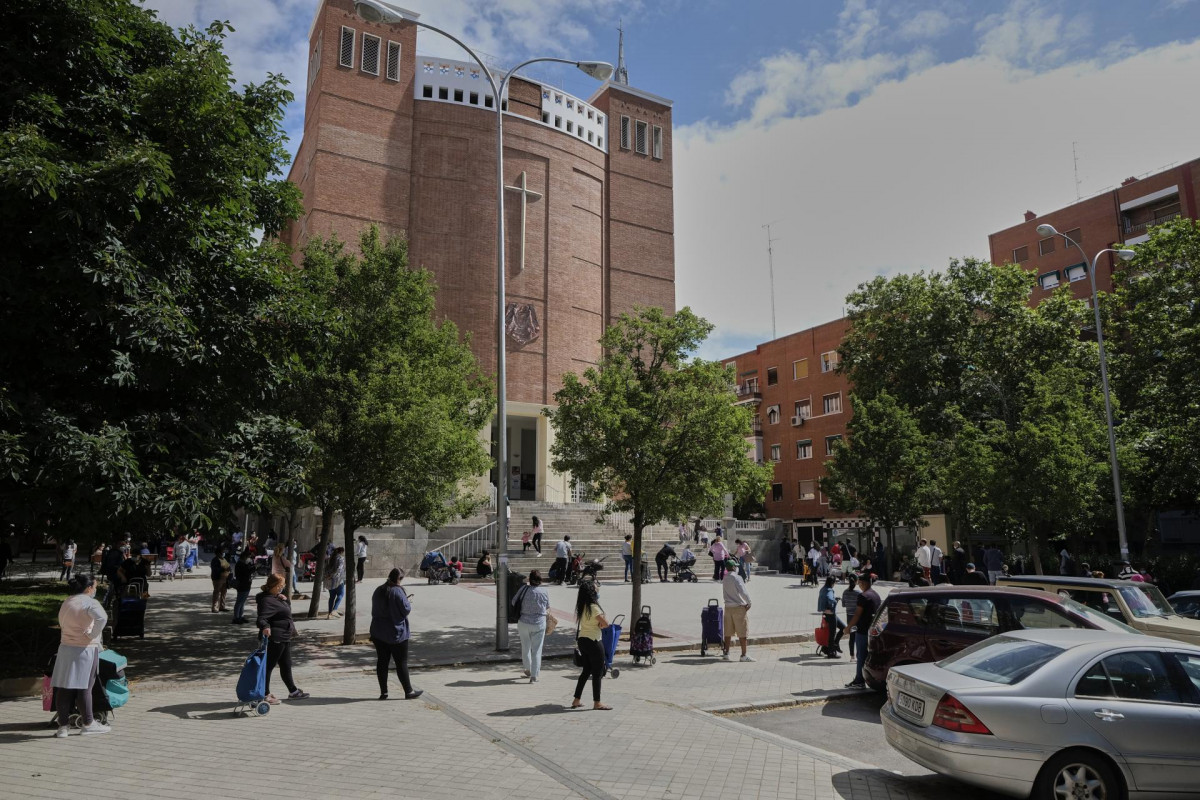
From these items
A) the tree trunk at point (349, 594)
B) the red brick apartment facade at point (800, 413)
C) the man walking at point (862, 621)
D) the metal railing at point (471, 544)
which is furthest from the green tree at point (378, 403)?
the red brick apartment facade at point (800, 413)

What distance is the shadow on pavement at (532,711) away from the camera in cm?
851

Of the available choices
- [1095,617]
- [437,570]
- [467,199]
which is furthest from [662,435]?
[467,199]

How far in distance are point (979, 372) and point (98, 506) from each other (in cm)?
3347

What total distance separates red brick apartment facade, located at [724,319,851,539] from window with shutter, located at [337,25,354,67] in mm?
26253

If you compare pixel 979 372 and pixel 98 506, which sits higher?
pixel 979 372

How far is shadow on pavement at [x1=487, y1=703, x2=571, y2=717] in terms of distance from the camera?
8.51 m

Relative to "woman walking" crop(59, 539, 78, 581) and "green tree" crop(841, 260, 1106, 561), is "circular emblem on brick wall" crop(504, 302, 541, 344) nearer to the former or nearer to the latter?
"green tree" crop(841, 260, 1106, 561)

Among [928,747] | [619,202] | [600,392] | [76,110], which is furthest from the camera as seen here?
[619,202]

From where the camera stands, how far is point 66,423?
27.4ft

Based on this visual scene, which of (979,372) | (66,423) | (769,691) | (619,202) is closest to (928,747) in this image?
(769,691)

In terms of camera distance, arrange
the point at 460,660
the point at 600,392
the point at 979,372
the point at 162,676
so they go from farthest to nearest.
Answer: the point at 979,372 < the point at 600,392 < the point at 460,660 < the point at 162,676

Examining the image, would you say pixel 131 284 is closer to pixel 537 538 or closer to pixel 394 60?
pixel 537 538

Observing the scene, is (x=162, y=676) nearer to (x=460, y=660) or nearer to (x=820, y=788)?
(x=460, y=660)

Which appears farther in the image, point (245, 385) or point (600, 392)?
point (600, 392)
